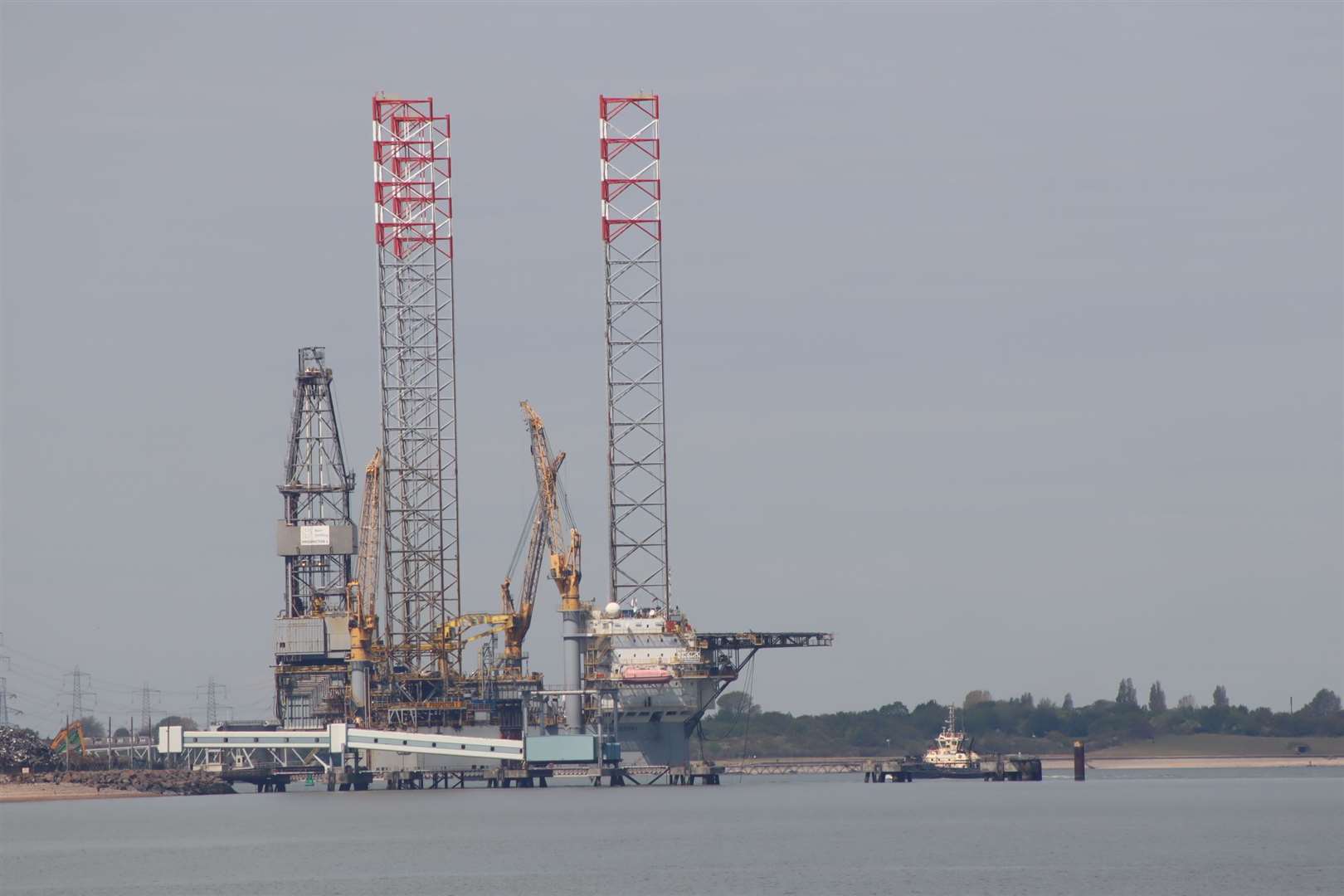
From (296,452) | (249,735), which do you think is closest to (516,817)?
(249,735)

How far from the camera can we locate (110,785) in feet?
521

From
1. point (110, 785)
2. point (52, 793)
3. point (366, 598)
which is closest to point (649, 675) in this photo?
point (366, 598)

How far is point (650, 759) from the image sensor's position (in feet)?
450

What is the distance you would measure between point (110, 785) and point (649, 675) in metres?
46.7

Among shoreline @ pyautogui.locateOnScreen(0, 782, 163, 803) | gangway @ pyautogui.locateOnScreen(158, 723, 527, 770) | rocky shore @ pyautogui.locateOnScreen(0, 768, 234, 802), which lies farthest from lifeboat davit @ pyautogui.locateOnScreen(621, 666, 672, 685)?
shoreline @ pyautogui.locateOnScreen(0, 782, 163, 803)

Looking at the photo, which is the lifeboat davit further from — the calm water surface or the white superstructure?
the calm water surface

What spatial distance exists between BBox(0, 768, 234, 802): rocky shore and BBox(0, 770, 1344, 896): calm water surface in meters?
11.2

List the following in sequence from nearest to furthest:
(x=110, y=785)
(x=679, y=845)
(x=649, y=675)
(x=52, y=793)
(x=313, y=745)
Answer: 1. (x=679, y=845)
2. (x=649, y=675)
3. (x=313, y=745)
4. (x=52, y=793)
5. (x=110, y=785)

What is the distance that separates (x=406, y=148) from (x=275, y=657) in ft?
113

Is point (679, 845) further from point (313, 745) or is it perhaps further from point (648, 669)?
point (313, 745)

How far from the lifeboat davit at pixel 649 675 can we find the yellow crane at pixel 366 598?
677 inches

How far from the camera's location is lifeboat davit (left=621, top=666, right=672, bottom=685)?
132625 mm

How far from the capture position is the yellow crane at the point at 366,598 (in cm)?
14000

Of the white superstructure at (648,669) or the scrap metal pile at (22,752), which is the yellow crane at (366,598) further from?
the scrap metal pile at (22,752)
